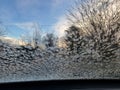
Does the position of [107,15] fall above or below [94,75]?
above

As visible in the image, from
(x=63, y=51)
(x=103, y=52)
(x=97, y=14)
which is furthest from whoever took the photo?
(x=97, y=14)

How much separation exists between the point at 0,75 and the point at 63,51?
1.69 metres

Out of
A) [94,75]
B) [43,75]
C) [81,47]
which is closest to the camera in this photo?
[43,75]

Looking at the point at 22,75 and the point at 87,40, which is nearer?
the point at 22,75

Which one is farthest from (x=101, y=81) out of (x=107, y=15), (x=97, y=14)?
(x=97, y=14)

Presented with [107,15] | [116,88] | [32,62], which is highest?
[107,15]

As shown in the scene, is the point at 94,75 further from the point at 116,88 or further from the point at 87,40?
the point at 87,40

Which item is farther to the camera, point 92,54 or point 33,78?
point 92,54

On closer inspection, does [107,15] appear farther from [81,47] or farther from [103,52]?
[81,47]

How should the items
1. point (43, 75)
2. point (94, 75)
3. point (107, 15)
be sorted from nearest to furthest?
point (43, 75), point (94, 75), point (107, 15)

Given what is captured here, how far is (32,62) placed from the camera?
17.3ft

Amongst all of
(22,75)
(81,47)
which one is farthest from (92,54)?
(22,75)

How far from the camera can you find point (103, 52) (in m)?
7.25

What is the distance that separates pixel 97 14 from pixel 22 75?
30.1 feet
